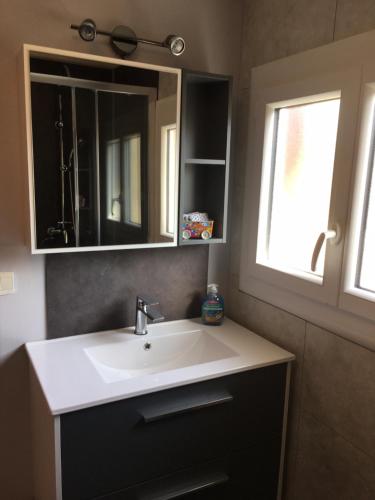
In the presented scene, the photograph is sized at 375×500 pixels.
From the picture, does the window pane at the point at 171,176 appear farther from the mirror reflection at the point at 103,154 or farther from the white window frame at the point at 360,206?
the white window frame at the point at 360,206

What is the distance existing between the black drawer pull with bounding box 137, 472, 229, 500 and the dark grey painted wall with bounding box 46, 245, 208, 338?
0.64m

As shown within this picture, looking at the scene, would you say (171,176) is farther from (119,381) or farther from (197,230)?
(119,381)

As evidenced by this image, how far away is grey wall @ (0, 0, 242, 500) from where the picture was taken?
1446 millimetres

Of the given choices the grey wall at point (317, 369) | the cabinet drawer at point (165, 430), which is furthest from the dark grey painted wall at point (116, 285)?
the cabinet drawer at point (165, 430)

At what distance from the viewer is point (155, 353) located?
1.71 meters

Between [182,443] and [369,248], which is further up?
[369,248]

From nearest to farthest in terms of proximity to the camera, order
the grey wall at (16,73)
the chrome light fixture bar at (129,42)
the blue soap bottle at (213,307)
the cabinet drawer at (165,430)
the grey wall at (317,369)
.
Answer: the cabinet drawer at (165,430) < the grey wall at (317,369) < the grey wall at (16,73) < the chrome light fixture bar at (129,42) < the blue soap bottle at (213,307)

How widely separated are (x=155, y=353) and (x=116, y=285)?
1.05 ft

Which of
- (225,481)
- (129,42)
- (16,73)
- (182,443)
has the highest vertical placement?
(129,42)

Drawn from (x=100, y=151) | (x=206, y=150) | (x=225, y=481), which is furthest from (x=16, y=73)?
(x=225, y=481)

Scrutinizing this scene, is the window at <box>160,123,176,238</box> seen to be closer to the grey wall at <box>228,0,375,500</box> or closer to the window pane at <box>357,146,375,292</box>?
the grey wall at <box>228,0,375,500</box>

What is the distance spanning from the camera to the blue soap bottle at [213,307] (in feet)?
6.07

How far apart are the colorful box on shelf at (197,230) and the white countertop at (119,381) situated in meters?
0.41

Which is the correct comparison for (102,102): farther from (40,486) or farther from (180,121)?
(40,486)
